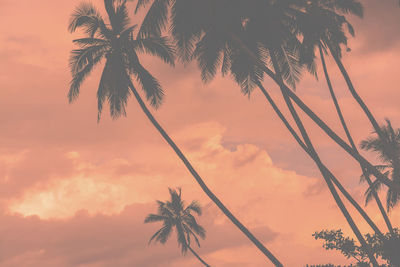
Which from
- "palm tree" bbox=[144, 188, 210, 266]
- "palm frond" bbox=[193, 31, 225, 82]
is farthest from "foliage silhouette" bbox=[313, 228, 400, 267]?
"palm tree" bbox=[144, 188, 210, 266]

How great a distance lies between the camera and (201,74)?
20078 millimetres

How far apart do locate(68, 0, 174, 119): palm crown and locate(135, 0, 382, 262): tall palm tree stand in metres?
1.83

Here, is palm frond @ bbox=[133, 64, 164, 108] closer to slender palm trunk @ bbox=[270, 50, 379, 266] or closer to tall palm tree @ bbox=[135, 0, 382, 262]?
tall palm tree @ bbox=[135, 0, 382, 262]

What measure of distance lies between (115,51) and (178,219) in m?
27.8

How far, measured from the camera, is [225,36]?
62.1ft

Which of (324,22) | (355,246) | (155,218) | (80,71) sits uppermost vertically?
(155,218)

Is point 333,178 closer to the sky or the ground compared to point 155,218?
closer to the ground

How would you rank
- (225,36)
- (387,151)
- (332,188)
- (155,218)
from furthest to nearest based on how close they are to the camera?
(155,218) → (387,151) → (225,36) → (332,188)

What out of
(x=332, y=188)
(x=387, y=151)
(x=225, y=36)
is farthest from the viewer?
(x=387, y=151)

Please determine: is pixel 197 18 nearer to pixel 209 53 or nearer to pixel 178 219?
pixel 209 53

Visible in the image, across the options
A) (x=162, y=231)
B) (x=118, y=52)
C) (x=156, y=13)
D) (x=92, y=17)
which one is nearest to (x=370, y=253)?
(x=156, y=13)

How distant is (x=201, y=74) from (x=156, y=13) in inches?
160

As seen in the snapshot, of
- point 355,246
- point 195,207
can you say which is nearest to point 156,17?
point 355,246

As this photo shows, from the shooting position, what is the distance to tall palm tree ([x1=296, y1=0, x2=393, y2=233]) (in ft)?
57.8
